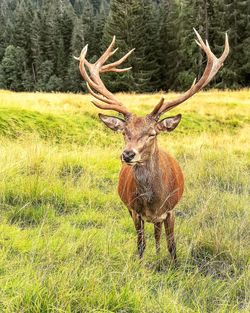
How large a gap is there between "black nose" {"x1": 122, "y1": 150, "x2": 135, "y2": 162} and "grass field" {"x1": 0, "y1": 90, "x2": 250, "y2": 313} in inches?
31.7

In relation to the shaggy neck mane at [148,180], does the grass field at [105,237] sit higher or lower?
lower

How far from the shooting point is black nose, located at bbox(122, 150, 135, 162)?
3541mm

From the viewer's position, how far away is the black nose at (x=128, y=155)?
3.54m

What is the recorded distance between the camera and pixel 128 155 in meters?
3.56

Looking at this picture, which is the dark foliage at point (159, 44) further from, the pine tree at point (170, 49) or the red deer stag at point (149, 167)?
the red deer stag at point (149, 167)

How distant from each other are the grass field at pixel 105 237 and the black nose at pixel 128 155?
806 mm

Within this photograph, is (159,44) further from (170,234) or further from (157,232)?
(170,234)

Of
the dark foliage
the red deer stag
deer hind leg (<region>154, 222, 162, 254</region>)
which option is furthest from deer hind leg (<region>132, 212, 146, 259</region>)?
the dark foliage

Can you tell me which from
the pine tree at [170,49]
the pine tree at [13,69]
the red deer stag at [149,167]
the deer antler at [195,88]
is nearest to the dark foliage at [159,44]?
the pine tree at [170,49]

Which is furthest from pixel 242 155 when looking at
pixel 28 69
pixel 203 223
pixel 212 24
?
pixel 28 69

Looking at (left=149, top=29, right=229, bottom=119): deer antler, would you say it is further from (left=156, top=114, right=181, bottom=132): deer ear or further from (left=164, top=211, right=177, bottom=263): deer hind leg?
(left=164, top=211, right=177, bottom=263): deer hind leg

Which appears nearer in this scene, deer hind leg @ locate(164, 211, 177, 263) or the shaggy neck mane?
the shaggy neck mane

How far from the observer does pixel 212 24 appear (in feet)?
115

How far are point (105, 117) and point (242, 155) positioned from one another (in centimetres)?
550
